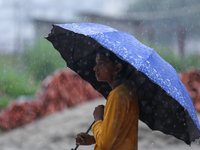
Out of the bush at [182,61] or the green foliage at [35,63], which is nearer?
the bush at [182,61]

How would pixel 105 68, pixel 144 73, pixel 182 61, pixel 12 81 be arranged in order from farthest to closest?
1. pixel 12 81
2. pixel 182 61
3. pixel 105 68
4. pixel 144 73

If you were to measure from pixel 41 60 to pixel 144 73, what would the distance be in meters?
12.6

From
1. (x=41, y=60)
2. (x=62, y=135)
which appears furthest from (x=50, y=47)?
(x=62, y=135)

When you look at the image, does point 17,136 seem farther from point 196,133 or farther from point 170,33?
point 170,33

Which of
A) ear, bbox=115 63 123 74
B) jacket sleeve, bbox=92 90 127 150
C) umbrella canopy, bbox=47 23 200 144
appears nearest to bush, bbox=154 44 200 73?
umbrella canopy, bbox=47 23 200 144

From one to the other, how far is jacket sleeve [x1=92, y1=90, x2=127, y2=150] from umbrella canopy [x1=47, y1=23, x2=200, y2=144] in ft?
0.87

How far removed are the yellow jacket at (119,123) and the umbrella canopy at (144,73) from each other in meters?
0.23

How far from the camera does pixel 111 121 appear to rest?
1867mm

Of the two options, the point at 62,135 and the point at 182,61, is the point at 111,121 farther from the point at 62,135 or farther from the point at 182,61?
the point at 182,61

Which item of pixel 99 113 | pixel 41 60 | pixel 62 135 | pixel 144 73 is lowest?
pixel 99 113

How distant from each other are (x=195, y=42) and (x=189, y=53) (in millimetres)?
1067

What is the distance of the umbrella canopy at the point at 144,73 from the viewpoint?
193cm

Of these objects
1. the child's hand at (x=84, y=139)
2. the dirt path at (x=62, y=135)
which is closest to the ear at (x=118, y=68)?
the child's hand at (x=84, y=139)

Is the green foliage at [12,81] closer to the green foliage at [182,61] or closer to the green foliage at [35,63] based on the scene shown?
the green foliage at [35,63]
